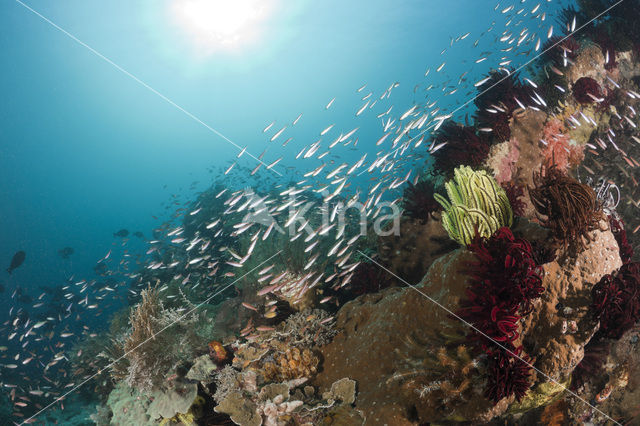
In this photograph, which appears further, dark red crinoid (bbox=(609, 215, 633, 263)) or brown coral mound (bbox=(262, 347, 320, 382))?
brown coral mound (bbox=(262, 347, 320, 382))

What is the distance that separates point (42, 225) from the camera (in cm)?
8319

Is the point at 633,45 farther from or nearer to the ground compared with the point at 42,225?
nearer to the ground

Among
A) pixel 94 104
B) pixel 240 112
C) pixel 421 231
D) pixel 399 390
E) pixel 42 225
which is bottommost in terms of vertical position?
pixel 399 390

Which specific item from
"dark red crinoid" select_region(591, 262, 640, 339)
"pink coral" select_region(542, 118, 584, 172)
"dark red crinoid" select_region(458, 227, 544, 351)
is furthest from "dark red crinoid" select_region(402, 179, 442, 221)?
"pink coral" select_region(542, 118, 584, 172)

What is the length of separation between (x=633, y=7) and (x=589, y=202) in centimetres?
1371

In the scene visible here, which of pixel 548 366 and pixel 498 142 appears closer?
pixel 548 366

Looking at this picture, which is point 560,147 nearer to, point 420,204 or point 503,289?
point 420,204

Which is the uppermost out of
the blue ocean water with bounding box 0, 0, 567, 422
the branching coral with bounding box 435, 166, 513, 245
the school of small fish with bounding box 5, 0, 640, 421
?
the blue ocean water with bounding box 0, 0, 567, 422

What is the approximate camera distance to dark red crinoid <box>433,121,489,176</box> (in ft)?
24.2

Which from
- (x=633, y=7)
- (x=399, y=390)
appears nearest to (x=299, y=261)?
(x=399, y=390)

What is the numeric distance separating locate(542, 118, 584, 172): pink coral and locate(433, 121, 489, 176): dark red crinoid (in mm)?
1987

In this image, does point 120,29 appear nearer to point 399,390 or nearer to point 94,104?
point 399,390

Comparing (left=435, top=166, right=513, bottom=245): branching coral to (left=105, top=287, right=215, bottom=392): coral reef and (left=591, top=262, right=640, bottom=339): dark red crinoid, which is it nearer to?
(left=591, top=262, right=640, bottom=339): dark red crinoid

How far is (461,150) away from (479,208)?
3855 millimetres
